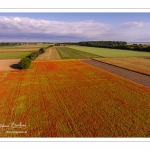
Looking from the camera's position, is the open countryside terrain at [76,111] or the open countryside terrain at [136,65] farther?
the open countryside terrain at [136,65]

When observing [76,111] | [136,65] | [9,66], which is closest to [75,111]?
[76,111]

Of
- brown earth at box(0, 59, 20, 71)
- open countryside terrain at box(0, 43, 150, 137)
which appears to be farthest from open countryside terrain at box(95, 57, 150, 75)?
brown earth at box(0, 59, 20, 71)

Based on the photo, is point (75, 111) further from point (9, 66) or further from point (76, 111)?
point (9, 66)

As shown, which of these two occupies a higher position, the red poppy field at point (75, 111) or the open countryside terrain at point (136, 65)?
the open countryside terrain at point (136, 65)

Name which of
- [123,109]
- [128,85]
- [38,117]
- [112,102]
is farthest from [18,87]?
[128,85]

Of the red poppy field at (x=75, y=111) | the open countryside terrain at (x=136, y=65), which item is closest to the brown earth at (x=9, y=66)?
the red poppy field at (x=75, y=111)

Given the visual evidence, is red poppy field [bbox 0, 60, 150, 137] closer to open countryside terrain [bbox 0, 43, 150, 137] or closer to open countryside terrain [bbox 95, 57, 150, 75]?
open countryside terrain [bbox 0, 43, 150, 137]

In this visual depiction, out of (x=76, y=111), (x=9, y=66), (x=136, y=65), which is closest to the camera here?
(x=76, y=111)

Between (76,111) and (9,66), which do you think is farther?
(9,66)

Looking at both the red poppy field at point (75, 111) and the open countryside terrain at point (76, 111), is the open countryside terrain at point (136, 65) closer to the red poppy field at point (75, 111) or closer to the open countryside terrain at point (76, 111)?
the open countryside terrain at point (76, 111)
